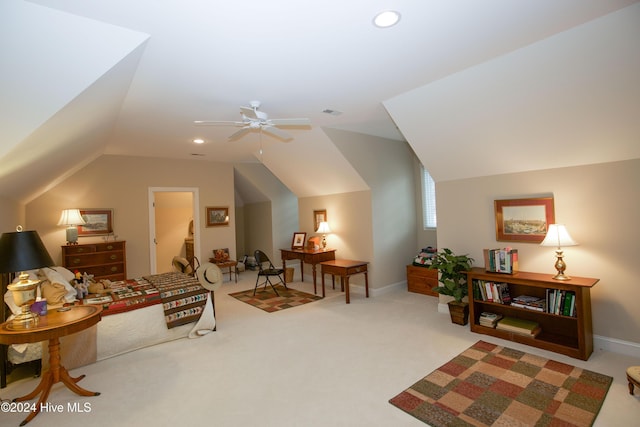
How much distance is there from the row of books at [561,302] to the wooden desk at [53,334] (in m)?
4.17

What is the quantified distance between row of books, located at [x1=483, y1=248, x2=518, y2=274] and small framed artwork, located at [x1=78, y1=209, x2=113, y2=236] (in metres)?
6.25

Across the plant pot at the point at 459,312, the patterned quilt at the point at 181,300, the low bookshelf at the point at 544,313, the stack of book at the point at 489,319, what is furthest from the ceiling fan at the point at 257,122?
the stack of book at the point at 489,319

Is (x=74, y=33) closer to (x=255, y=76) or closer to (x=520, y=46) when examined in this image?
(x=255, y=76)

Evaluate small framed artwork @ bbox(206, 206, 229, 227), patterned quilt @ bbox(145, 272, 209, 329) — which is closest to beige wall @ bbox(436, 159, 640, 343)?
patterned quilt @ bbox(145, 272, 209, 329)

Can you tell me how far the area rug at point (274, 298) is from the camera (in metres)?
4.86

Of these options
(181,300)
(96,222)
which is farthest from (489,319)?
(96,222)

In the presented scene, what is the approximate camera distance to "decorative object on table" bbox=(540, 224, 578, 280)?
9.81 ft

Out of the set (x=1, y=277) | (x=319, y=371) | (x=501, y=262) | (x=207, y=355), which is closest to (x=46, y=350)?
(x=1, y=277)

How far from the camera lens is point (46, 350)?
283 centimetres

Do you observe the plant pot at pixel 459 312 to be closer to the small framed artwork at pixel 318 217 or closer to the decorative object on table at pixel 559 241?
the decorative object on table at pixel 559 241

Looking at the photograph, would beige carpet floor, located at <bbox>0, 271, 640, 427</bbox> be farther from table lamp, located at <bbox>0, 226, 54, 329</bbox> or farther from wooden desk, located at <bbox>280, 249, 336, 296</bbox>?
wooden desk, located at <bbox>280, 249, 336, 296</bbox>

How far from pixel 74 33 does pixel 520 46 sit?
316 centimetres

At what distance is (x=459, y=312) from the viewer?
3.75 metres

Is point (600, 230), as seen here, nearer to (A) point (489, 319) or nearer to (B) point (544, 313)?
(B) point (544, 313)
